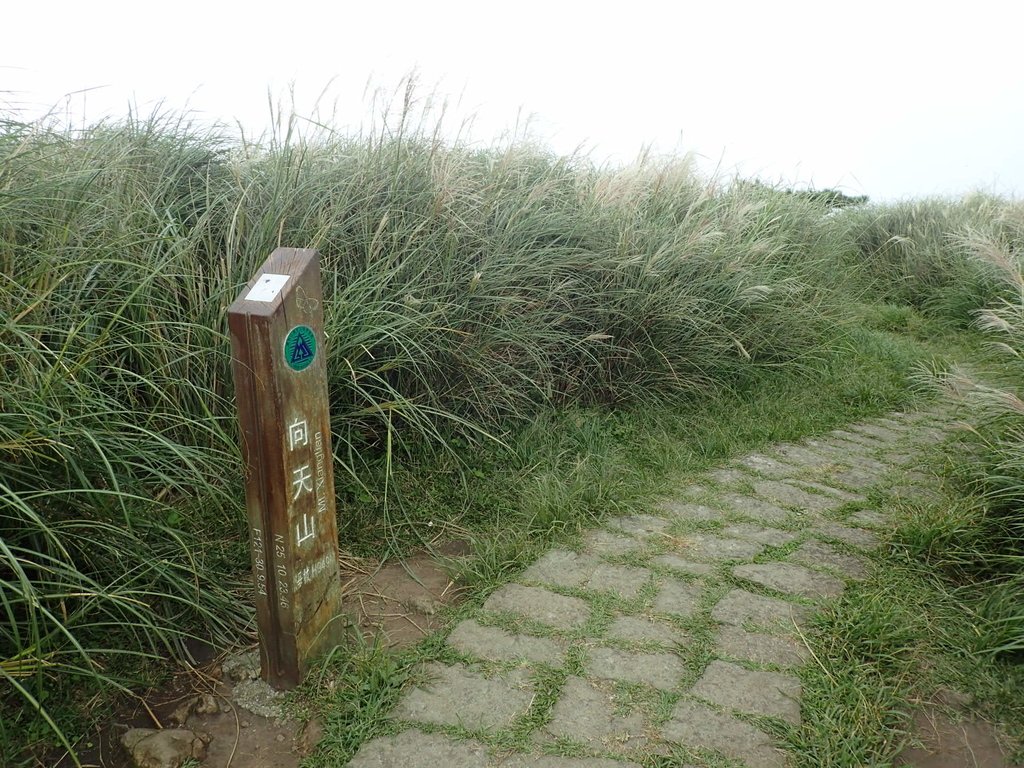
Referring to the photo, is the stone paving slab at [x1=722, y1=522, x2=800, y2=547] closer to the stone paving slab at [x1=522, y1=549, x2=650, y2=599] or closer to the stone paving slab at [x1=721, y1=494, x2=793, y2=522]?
the stone paving slab at [x1=721, y1=494, x2=793, y2=522]

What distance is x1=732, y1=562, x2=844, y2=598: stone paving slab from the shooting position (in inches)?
96.8

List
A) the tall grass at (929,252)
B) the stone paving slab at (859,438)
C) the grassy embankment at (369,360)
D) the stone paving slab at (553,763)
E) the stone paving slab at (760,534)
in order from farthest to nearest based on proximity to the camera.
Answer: the tall grass at (929,252) < the stone paving slab at (859,438) < the stone paving slab at (760,534) < the grassy embankment at (369,360) < the stone paving slab at (553,763)

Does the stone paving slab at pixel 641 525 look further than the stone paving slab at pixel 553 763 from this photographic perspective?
Yes

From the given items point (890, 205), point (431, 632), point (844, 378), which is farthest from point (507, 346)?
point (890, 205)

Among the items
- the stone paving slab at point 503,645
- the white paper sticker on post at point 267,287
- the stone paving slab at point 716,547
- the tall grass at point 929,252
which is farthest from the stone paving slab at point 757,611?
the tall grass at point 929,252

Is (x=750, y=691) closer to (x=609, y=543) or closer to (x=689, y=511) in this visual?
(x=609, y=543)

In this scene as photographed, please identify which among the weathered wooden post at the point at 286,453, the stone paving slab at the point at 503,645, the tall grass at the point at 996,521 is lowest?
the stone paving slab at the point at 503,645

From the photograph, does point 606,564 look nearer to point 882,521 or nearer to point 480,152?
point 882,521

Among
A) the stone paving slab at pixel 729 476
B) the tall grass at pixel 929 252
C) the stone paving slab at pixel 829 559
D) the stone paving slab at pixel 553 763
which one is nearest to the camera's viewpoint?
the stone paving slab at pixel 553 763

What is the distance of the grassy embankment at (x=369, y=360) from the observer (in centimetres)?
193

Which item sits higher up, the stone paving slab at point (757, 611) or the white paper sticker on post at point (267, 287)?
the white paper sticker on post at point (267, 287)

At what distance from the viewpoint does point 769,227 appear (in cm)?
552

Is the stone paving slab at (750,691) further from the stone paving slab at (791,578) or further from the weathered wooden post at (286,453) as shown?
the weathered wooden post at (286,453)

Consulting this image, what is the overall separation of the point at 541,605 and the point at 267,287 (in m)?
1.28
